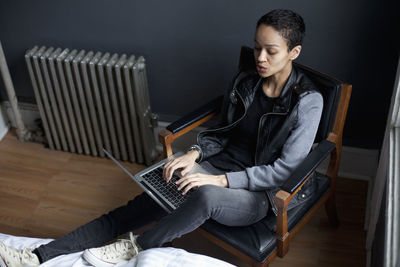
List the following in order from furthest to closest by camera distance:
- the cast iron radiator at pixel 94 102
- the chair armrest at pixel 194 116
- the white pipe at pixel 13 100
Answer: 1. the white pipe at pixel 13 100
2. the cast iron radiator at pixel 94 102
3. the chair armrest at pixel 194 116

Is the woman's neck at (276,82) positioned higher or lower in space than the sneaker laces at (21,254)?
higher

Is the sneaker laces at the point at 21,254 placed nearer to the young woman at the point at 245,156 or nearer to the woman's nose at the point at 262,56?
the young woman at the point at 245,156

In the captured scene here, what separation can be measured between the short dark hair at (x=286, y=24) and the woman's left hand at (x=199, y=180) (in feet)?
1.90

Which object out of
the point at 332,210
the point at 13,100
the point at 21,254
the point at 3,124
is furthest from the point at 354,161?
the point at 3,124

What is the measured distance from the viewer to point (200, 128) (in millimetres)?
2740

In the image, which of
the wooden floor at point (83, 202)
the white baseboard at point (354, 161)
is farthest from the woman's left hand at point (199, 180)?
the white baseboard at point (354, 161)

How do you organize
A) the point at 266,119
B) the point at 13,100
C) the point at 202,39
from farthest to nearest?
1. the point at 13,100
2. the point at 202,39
3. the point at 266,119

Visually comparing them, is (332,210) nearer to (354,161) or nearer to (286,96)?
(354,161)

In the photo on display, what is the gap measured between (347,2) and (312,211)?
3.03ft

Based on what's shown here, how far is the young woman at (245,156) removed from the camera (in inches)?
68.6

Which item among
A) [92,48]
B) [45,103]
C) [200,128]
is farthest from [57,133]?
[200,128]

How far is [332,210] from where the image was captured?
2217 millimetres

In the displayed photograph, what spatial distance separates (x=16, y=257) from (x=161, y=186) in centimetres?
62

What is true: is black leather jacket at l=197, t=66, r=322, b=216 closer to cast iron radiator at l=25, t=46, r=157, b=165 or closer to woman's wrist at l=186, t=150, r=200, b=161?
woman's wrist at l=186, t=150, r=200, b=161
